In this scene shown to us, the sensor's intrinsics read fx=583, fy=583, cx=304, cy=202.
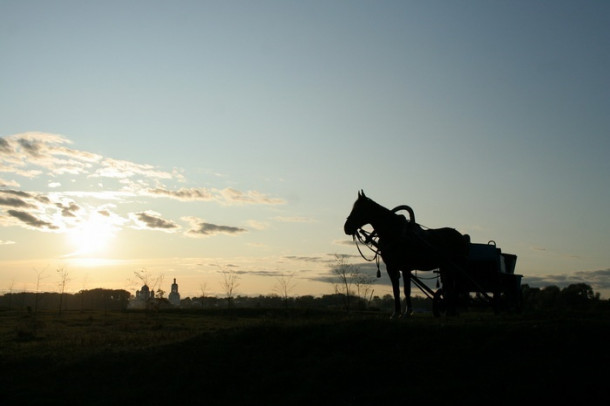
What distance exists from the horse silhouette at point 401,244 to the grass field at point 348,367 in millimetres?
1944

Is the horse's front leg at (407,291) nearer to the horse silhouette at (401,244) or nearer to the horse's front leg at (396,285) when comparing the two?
the horse silhouette at (401,244)

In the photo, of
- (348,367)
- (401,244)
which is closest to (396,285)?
(401,244)

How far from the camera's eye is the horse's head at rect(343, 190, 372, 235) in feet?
52.6

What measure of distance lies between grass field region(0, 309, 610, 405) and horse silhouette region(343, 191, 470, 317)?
194cm

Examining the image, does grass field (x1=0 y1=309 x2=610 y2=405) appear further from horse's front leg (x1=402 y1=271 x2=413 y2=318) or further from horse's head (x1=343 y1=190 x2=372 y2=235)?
horse's head (x1=343 y1=190 x2=372 y2=235)

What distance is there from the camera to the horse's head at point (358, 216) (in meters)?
16.0

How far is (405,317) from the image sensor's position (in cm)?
1583

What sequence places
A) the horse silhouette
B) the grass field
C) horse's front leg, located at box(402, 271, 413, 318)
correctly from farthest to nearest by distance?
horse's front leg, located at box(402, 271, 413, 318) → the horse silhouette → the grass field

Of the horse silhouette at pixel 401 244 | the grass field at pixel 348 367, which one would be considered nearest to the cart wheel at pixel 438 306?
the horse silhouette at pixel 401 244

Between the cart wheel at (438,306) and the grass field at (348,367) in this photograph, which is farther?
the cart wheel at (438,306)

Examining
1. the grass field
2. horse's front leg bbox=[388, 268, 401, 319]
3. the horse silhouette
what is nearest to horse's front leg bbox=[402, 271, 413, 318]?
the horse silhouette

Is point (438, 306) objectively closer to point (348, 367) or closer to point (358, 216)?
point (358, 216)

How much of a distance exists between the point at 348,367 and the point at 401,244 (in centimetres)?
488

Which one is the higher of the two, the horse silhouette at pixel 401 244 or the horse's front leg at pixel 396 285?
the horse silhouette at pixel 401 244
